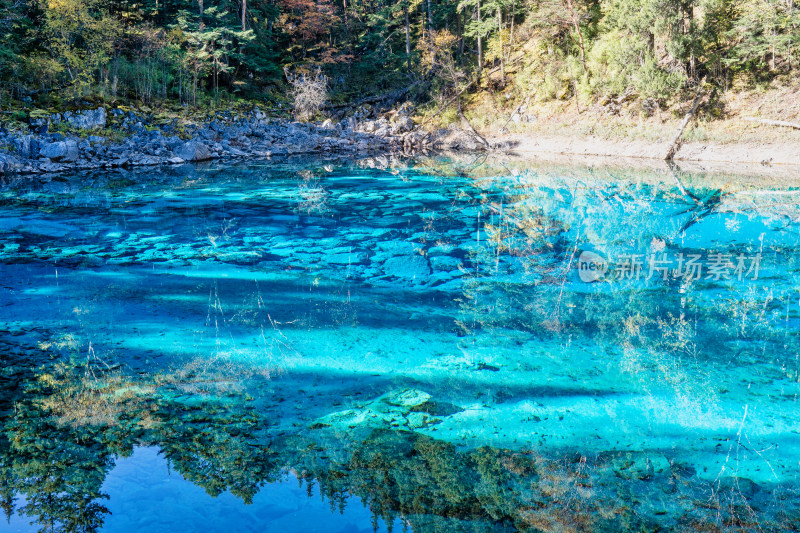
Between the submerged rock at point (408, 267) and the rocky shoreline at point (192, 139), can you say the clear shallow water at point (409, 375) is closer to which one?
the submerged rock at point (408, 267)

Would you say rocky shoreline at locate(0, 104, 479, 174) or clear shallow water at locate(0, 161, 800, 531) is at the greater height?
rocky shoreline at locate(0, 104, 479, 174)

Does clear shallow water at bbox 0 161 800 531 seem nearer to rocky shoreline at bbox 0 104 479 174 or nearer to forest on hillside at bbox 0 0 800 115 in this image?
rocky shoreline at bbox 0 104 479 174

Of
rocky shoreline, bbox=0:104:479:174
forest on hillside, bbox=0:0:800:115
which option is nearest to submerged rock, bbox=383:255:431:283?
rocky shoreline, bbox=0:104:479:174

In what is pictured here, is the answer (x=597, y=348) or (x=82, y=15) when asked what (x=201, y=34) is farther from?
(x=597, y=348)

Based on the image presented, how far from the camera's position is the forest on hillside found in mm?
18859

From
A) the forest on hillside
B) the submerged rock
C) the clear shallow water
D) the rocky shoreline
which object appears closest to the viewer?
the clear shallow water

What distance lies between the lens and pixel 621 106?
2156 cm

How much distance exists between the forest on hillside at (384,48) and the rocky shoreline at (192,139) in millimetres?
1793

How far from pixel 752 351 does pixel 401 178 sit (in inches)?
467

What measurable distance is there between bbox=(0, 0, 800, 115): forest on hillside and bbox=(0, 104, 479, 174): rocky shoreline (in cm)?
179

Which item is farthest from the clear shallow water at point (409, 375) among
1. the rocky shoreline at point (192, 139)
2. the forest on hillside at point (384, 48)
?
the forest on hillside at point (384, 48)

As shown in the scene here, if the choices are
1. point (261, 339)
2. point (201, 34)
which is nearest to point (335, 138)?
point (201, 34)

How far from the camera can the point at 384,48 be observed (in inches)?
1216

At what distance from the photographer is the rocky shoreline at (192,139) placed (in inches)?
704
